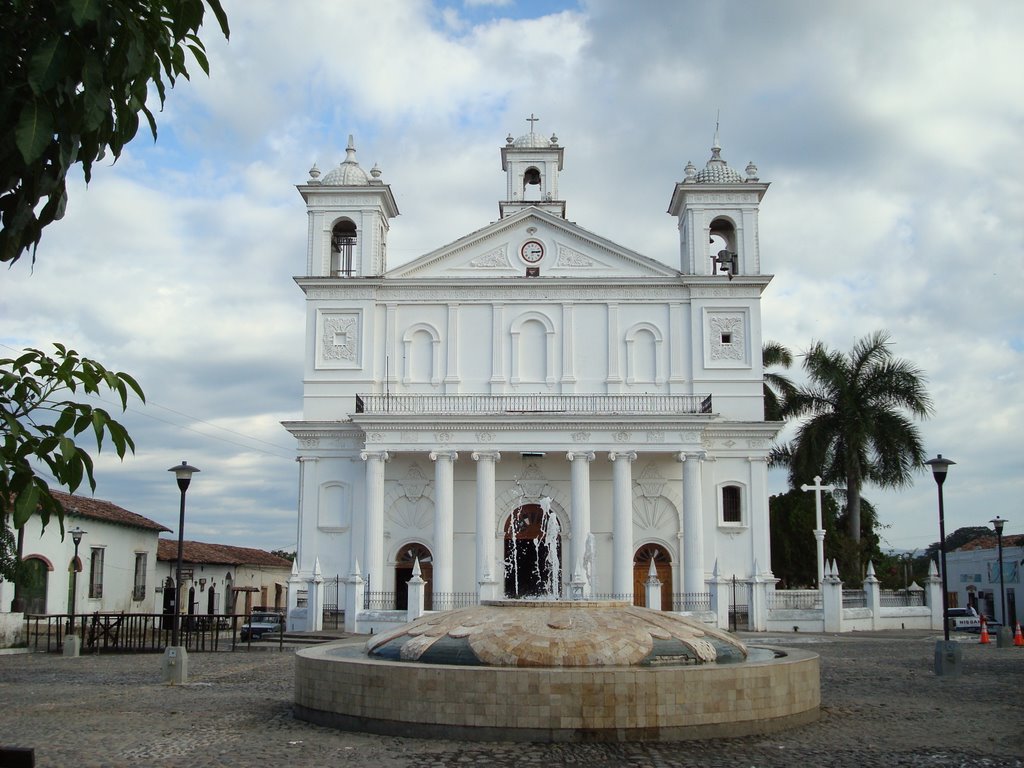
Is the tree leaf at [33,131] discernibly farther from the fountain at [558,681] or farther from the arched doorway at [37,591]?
the arched doorway at [37,591]

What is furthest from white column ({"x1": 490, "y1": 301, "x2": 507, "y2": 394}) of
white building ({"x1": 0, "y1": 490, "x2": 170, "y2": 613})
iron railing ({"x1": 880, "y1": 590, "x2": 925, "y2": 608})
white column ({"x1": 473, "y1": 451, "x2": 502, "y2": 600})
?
iron railing ({"x1": 880, "y1": 590, "x2": 925, "y2": 608})

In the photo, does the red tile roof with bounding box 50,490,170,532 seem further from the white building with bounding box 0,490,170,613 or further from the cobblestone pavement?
the cobblestone pavement

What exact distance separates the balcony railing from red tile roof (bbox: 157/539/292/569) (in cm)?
1101

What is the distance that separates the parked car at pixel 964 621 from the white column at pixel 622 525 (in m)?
12.6

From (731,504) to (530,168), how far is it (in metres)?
14.4

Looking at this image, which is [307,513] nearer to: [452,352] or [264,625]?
[264,625]

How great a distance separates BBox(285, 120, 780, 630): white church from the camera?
32.2 meters

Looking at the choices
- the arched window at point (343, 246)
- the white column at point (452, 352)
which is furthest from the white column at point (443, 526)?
the arched window at point (343, 246)

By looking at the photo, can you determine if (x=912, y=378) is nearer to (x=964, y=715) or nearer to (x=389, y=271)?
(x=389, y=271)

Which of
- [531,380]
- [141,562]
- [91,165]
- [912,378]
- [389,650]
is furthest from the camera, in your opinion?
[141,562]

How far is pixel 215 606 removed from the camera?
4697 centimetres

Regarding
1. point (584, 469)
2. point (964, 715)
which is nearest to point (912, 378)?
point (584, 469)

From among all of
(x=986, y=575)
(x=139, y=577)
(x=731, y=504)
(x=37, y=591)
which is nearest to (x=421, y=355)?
(x=731, y=504)

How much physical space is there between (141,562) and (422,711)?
114ft
